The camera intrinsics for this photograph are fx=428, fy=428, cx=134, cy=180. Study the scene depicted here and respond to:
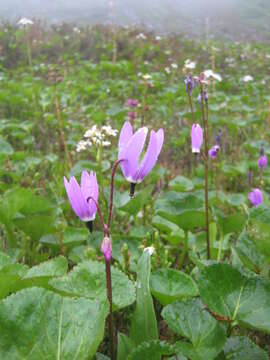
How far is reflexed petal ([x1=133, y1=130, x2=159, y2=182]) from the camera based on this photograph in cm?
89

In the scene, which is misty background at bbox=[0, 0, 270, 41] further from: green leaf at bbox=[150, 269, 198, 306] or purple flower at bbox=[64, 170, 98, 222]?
purple flower at bbox=[64, 170, 98, 222]

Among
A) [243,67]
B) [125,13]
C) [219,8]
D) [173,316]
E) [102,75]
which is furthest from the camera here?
[219,8]

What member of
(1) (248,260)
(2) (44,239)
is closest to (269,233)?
(1) (248,260)

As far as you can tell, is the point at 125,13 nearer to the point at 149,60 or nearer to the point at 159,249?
the point at 149,60

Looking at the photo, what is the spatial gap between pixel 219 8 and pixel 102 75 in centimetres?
2874

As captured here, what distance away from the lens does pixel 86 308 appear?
837 millimetres

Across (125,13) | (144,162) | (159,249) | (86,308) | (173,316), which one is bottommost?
(159,249)

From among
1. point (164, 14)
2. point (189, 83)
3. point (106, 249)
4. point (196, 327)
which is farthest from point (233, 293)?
point (164, 14)

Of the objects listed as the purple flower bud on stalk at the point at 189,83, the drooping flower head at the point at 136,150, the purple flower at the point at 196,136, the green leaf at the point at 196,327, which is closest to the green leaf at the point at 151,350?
the green leaf at the point at 196,327

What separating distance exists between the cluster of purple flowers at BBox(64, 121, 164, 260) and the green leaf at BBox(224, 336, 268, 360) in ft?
1.45

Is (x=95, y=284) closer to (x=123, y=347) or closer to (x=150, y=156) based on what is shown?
(x=123, y=347)

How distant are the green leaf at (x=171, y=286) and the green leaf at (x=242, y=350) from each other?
181 mm

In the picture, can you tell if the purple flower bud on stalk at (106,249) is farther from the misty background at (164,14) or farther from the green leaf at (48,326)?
the misty background at (164,14)

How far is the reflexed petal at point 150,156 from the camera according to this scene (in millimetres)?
894
